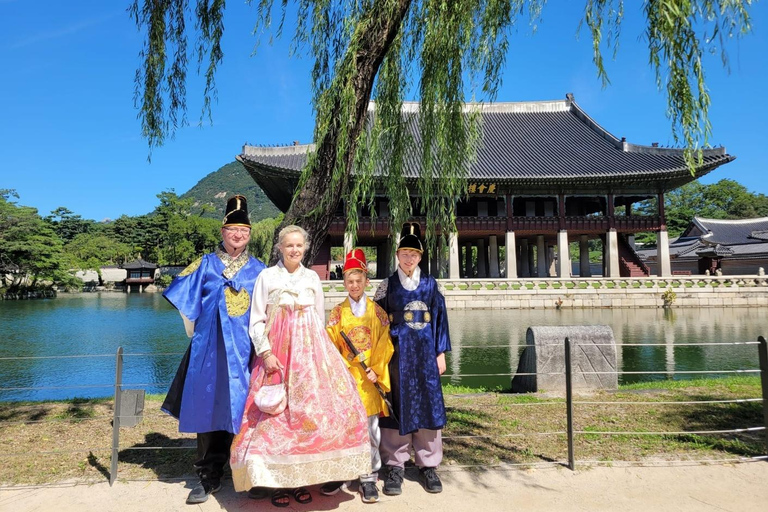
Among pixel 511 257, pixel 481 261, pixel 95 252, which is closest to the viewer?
pixel 511 257

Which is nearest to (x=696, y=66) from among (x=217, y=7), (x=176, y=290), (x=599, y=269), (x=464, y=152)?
(x=464, y=152)

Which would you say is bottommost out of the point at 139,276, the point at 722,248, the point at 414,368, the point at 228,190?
the point at 414,368

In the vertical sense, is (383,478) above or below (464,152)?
below

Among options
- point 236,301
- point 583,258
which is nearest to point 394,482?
point 236,301

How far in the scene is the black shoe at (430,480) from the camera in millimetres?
2719

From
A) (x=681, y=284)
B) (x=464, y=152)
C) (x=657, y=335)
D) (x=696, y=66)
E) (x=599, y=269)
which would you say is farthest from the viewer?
(x=599, y=269)

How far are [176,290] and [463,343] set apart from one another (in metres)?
8.64

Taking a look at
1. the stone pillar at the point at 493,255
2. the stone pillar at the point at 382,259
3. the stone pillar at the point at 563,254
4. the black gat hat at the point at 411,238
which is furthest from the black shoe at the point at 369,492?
the stone pillar at the point at 382,259

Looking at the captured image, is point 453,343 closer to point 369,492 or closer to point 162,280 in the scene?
point 369,492

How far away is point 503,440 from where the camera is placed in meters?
3.57

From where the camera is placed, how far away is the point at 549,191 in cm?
2216

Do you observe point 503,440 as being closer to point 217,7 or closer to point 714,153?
point 217,7

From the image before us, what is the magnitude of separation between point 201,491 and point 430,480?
1.34 m

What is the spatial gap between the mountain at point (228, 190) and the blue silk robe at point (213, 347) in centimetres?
11892
